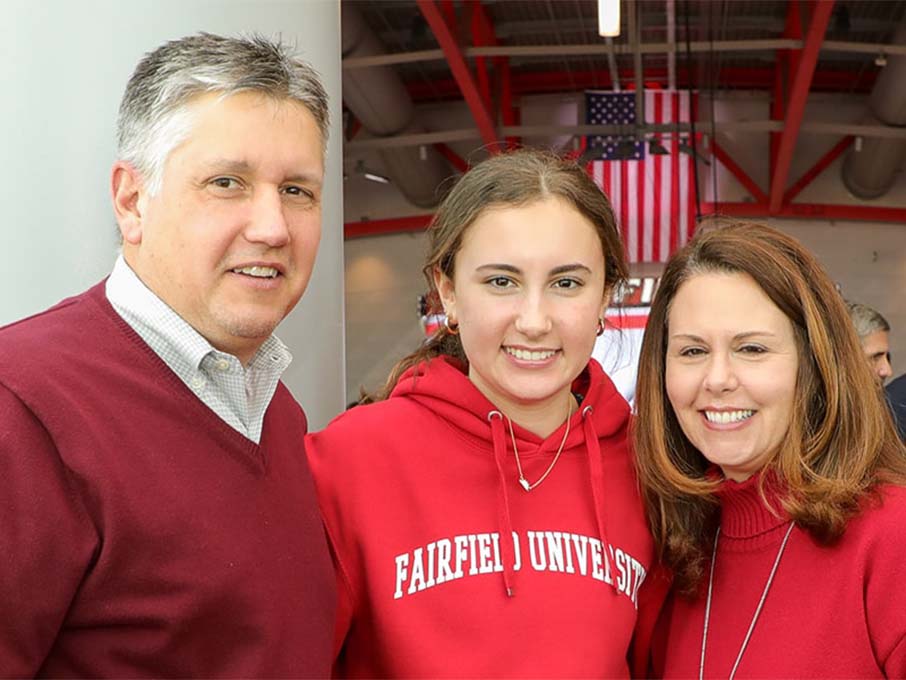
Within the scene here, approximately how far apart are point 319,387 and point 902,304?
14.4 m

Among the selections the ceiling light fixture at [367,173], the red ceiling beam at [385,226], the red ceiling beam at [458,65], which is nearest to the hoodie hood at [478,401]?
the red ceiling beam at [458,65]

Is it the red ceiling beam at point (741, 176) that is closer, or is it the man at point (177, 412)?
the man at point (177, 412)

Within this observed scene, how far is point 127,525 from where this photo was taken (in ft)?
4.15

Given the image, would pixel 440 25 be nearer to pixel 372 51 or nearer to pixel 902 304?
pixel 372 51

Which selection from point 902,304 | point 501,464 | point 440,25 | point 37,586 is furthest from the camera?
point 902,304

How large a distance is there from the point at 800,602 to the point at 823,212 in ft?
49.6

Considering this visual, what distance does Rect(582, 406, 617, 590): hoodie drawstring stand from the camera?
2.02 m

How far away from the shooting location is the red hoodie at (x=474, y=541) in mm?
1897

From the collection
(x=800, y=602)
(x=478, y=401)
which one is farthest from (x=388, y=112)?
(x=800, y=602)

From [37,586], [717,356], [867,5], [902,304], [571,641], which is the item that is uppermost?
[867,5]

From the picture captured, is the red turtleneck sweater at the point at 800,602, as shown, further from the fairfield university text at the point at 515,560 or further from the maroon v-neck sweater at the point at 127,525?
the maroon v-neck sweater at the point at 127,525

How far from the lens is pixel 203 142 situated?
1.38 meters

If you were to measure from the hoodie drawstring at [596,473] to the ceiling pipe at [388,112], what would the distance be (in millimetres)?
8377

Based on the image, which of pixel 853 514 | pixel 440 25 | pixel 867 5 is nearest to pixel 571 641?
pixel 853 514
